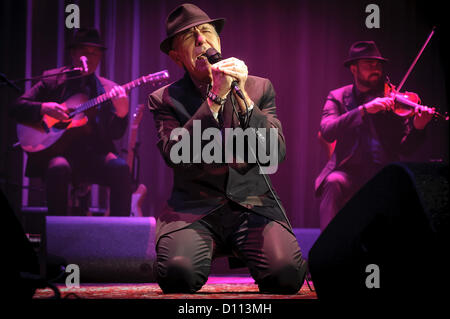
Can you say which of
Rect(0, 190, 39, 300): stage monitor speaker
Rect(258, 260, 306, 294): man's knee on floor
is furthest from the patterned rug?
Rect(0, 190, 39, 300): stage monitor speaker

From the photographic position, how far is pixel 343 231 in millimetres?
1199

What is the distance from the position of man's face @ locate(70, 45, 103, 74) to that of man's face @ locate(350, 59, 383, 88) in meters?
2.25

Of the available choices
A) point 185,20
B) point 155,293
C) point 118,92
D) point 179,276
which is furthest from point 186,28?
point 118,92

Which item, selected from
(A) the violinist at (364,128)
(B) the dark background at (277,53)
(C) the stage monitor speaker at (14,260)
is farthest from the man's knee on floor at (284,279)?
(B) the dark background at (277,53)

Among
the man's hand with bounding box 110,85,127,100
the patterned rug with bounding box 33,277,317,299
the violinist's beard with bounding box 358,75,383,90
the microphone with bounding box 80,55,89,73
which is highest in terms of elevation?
the microphone with bounding box 80,55,89,73

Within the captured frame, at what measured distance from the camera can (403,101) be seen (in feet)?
14.3

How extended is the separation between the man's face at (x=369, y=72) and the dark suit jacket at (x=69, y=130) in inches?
80.9

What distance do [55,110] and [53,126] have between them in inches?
5.2

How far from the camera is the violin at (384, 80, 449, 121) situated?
4332 mm

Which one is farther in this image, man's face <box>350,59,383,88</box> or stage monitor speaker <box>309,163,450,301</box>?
man's face <box>350,59,383,88</box>

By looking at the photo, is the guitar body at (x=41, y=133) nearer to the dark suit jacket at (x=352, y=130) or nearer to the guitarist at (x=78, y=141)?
the guitarist at (x=78, y=141)

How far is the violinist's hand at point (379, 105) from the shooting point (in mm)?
4258

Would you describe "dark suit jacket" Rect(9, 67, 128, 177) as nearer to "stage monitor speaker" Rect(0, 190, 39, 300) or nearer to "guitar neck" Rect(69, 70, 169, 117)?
"guitar neck" Rect(69, 70, 169, 117)
